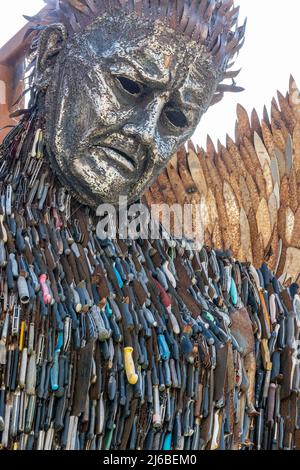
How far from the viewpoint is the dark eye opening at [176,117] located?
12.1 feet

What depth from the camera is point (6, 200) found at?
3645mm

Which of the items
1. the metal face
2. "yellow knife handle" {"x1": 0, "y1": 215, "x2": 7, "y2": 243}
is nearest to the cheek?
the metal face

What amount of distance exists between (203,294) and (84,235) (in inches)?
16.7

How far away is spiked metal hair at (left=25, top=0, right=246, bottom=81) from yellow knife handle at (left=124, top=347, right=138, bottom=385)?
92cm

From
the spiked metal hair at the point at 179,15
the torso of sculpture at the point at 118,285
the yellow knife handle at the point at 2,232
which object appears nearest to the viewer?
the torso of sculpture at the point at 118,285

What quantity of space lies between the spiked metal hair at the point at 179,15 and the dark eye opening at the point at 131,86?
203mm

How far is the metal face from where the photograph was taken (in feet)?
11.8

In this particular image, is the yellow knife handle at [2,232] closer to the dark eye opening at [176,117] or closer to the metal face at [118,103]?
the metal face at [118,103]

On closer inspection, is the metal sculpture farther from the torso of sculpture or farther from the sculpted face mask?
the sculpted face mask

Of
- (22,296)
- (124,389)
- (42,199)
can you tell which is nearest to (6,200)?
(42,199)

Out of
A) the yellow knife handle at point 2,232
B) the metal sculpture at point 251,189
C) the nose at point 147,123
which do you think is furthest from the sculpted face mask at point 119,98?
the metal sculpture at point 251,189

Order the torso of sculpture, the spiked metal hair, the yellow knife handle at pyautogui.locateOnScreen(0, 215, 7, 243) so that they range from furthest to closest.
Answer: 1. the spiked metal hair
2. the yellow knife handle at pyautogui.locateOnScreen(0, 215, 7, 243)
3. the torso of sculpture

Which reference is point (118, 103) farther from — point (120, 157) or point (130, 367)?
point (130, 367)
